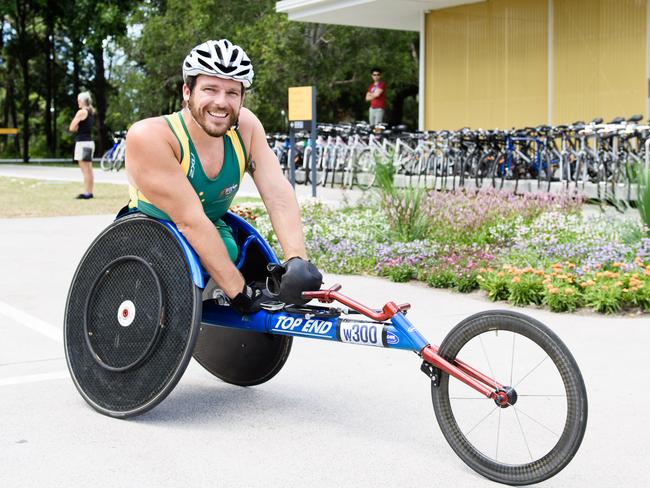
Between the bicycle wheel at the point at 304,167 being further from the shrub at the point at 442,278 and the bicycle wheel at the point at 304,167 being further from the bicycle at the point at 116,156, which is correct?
the shrub at the point at 442,278

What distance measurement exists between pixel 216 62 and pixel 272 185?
65 cm

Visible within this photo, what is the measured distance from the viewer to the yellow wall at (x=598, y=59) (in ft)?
57.7

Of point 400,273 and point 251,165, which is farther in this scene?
point 400,273

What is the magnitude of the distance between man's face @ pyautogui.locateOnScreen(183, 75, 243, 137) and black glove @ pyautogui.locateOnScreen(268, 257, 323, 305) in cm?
65

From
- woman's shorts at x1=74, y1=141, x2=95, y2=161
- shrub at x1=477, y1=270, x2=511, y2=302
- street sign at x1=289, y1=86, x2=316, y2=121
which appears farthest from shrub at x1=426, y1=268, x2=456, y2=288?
woman's shorts at x1=74, y1=141, x2=95, y2=161

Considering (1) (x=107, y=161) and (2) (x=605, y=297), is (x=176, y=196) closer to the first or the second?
(2) (x=605, y=297)

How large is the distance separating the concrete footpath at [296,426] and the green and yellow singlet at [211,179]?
0.77 m

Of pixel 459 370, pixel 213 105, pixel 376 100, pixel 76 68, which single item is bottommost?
pixel 459 370

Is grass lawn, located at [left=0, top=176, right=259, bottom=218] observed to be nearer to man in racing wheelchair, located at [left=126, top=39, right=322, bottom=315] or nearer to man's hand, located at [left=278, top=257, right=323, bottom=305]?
man in racing wheelchair, located at [left=126, top=39, right=322, bottom=315]

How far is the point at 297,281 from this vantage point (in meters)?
4.11

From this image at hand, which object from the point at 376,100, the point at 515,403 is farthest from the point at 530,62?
the point at 515,403

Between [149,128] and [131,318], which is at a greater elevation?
[149,128]

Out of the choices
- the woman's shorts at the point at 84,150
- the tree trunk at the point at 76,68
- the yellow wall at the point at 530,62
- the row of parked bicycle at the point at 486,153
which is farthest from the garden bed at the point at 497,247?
the tree trunk at the point at 76,68

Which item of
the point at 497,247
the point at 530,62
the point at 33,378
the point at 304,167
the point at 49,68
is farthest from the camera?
the point at 49,68
